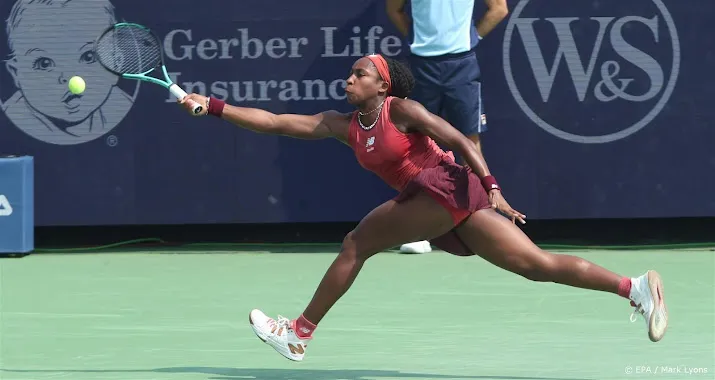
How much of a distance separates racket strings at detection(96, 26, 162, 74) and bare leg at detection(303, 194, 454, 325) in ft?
6.43

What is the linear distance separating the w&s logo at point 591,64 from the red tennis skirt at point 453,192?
3.52 meters

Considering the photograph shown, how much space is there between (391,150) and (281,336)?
89 cm

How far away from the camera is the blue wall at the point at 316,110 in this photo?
347 inches

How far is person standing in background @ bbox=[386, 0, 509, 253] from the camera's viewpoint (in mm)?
8461

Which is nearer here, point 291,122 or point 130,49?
point 291,122

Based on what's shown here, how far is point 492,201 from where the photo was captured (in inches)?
200

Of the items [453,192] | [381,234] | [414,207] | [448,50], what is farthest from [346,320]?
[448,50]

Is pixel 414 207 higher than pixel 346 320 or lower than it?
higher

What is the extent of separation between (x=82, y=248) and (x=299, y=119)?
424cm

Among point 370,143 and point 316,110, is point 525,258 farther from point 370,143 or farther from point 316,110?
point 316,110

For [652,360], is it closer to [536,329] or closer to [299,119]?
[536,329]

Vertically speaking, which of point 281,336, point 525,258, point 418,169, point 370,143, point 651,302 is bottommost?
point 281,336

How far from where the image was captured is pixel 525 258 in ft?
17.2

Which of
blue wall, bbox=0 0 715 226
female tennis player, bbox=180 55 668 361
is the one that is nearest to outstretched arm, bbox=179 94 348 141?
female tennis player, bbox=180 55 668 361
